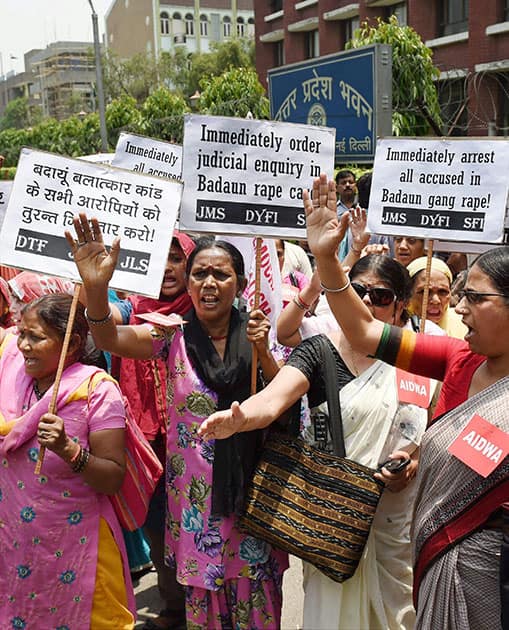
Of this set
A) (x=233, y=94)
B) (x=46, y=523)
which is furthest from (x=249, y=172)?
(x=233, y=94)

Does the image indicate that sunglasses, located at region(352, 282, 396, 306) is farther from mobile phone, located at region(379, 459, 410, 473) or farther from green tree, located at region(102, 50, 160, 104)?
green tree, located at region(102, 50, 160, 104)

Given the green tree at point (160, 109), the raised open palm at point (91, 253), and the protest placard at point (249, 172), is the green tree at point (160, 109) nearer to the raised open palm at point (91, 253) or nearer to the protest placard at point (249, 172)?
the protest placard at point (249, 172)

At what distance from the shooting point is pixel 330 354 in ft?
8.34

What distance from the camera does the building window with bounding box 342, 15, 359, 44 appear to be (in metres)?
21.7

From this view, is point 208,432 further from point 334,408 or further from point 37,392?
point 37,392

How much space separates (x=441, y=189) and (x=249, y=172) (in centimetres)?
82

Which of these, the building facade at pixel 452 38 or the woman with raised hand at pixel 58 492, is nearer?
the woman with raised hand at pixel 58 492

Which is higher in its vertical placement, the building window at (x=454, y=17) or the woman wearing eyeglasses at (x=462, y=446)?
the building window at (x=454, y=17)

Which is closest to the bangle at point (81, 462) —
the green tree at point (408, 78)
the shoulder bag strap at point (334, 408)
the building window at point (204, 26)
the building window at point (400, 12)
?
the shoulder bag strap at point (334, 408)

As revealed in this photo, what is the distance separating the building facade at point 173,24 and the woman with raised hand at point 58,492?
63589 millimetres

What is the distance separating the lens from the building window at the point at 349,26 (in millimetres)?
21742

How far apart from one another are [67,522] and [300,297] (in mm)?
1279

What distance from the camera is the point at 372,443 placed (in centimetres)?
255

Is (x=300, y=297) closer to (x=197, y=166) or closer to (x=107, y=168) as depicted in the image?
(x=197, y=166)
